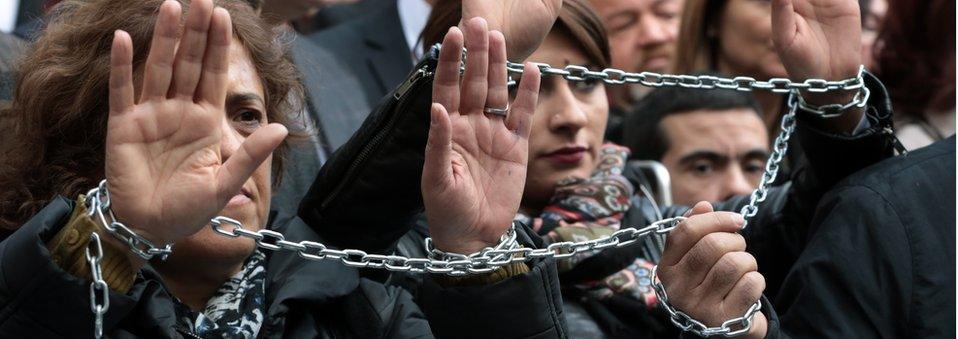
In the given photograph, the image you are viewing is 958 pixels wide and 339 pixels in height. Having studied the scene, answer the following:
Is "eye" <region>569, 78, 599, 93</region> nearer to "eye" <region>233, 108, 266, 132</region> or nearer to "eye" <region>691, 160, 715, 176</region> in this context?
"eye" <region>691, 160, 715, 176</region>

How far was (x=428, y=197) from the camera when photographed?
250 cm

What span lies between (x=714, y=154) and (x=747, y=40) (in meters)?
0.42

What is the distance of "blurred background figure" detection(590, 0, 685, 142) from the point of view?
523 centimetres

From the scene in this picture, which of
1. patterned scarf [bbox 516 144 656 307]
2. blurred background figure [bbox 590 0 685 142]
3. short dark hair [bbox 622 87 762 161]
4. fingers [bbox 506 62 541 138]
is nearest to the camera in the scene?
fingers [bbox 506 62 541 138]

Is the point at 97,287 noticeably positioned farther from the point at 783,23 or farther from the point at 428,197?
the point at 783,23

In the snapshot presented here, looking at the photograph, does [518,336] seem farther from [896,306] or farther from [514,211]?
[896,306]

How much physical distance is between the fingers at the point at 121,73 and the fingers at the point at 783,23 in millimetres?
1431

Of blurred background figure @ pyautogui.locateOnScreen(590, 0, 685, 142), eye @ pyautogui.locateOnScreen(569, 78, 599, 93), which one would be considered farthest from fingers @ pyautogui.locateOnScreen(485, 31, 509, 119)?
blurred background figure @ pyautogui.locateOnScreen(590, 0, 685, 142)

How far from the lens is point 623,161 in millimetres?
3740

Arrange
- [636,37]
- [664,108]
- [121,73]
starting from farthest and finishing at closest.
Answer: [636,37] → [664,108] → [121,73]

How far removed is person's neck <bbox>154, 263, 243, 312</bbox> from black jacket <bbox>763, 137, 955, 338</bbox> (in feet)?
3.28

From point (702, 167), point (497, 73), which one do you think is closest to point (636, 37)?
point (702, 167)

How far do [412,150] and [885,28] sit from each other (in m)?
1.98

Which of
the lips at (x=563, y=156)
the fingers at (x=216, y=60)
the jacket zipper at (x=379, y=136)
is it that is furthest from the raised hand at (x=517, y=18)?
the lips at (x=563, y=156)
